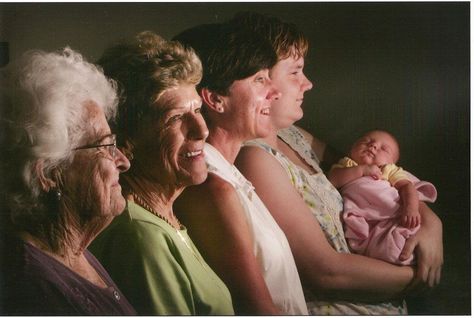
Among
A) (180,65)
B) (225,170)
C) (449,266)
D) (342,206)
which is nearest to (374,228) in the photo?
(342,206)

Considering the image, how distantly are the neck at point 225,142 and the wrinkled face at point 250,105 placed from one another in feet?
0.08

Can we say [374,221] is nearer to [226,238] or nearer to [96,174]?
[226,238]

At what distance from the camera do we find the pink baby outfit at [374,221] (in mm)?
2213

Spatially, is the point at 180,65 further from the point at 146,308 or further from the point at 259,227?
the point at 146,308

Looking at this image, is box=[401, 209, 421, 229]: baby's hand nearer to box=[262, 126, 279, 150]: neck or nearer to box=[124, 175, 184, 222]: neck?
box=[262, 126, 279, 150]: neck

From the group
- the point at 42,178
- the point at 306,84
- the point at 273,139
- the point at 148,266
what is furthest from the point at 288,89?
the point at 42,178

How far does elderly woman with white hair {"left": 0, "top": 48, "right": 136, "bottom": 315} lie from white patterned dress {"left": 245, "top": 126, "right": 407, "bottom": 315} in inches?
19.9

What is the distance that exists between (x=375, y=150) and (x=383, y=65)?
1.04 feet

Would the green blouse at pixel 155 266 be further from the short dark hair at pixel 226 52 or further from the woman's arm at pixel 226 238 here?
the short dark hair at pixel 226 52

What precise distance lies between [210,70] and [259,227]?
0.55m

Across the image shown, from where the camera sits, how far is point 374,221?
2.23 metres

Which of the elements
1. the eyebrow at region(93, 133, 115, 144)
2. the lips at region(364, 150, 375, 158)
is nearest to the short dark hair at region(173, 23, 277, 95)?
the eyebrow at region(93, 133, 115, 144)

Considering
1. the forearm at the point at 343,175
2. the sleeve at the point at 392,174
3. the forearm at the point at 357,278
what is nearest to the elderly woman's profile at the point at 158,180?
the forearm at the point at 357,278

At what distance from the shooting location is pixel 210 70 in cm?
216
